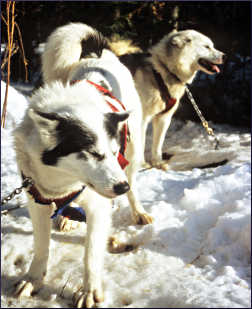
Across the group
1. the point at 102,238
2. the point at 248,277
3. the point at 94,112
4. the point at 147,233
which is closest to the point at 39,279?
the point at 102,238

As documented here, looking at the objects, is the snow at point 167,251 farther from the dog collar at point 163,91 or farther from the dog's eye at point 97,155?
the dog collar at point 163,91

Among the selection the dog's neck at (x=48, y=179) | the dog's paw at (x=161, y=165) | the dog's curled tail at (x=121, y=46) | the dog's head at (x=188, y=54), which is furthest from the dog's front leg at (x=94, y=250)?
the dog's curled tail at (x=121, y=46)

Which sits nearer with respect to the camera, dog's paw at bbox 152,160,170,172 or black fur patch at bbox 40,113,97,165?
black fur patch at bbox 40,113,97,165

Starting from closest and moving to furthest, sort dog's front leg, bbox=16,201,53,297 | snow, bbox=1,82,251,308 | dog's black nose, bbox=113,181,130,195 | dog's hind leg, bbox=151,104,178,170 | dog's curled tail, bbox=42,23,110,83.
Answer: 1. dog's black nose, bbox=113,181,130,195
2. snow, bbox=1,82,251,308
3. dog's front leg, bbox=16,201,53,297
4. dog's curled tail, bbox=42,23,110,83
5. dog's hind leg, bbox=151,104,178,170

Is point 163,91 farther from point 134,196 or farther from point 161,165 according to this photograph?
point 134,196

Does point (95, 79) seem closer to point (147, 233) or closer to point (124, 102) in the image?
point (124, 102)

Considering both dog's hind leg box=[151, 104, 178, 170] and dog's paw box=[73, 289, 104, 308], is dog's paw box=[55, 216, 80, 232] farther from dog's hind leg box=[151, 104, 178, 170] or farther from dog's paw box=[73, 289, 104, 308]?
dog's hind leg box=[151, 104, 178, 170]

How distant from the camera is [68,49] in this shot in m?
3.05

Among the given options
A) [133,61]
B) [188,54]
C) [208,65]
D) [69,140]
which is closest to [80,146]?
[69,140]

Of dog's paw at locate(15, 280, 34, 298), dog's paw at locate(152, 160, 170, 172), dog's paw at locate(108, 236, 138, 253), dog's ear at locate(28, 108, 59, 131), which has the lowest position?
dog's paw at locate(152, 160, 170, 172)

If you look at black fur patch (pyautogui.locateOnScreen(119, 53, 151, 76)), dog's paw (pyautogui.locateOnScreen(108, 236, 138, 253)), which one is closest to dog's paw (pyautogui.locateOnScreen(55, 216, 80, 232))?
dog's paw (pyautogui.locateOnScreen(108, 236, 138, 253))

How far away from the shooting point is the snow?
6.73ft

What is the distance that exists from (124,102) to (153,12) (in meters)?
4.16

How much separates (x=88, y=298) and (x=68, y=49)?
203 centimetres
